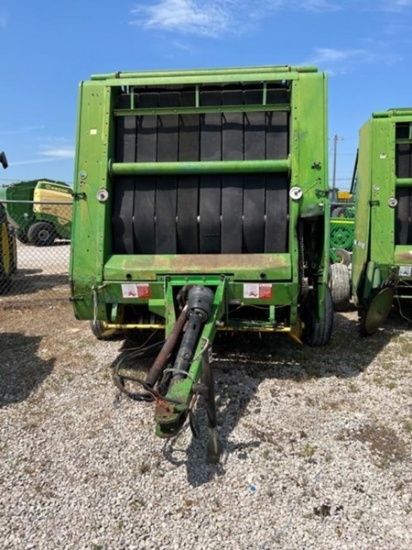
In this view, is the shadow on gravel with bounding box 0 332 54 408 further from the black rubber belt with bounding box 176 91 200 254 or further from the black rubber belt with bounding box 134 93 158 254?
the black rubber belt with bounding box 176 91 200 254

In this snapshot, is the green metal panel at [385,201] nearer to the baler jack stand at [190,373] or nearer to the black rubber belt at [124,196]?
the baler jack stand at [190,373]

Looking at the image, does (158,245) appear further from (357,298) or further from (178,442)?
(357,298)

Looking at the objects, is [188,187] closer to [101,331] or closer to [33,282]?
[101,331]

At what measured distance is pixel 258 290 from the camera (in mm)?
3881

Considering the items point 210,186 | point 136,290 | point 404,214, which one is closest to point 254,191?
point 210,186

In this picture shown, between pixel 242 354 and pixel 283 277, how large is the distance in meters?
1.19

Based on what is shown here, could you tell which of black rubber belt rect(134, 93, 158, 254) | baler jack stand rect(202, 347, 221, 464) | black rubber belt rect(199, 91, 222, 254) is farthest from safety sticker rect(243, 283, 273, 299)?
baler jack stand rect(202, 347, 221, 464)

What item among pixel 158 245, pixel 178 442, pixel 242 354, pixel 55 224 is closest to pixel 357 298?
pixel 242 354

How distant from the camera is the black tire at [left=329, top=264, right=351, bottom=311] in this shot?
6571 millimetres

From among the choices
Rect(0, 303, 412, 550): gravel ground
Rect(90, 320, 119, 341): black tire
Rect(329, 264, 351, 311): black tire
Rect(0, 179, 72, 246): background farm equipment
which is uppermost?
Rect(0, 179, 72, 246): background farm equipment

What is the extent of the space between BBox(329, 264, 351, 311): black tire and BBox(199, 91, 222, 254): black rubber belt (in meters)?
2.97

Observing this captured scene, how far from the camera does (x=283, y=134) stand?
13.2 ft

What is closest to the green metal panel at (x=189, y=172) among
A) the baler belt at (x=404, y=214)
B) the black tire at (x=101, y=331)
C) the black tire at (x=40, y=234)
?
the black tire at (x=101, y=331)

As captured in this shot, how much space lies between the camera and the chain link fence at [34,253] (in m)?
8.63
